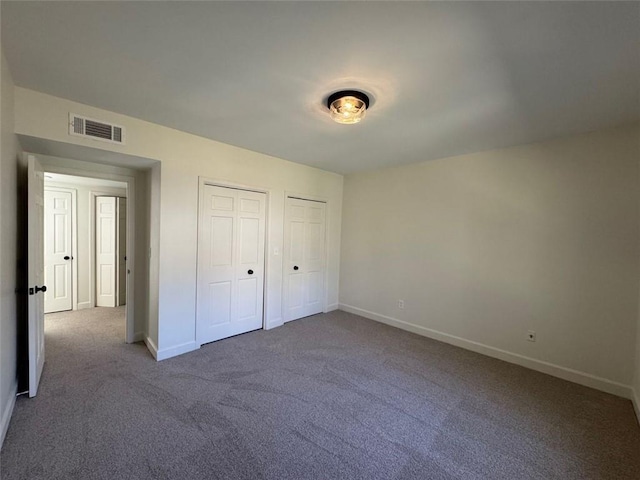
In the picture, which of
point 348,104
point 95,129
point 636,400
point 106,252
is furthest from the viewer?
point 106,252

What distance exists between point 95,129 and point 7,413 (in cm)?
228

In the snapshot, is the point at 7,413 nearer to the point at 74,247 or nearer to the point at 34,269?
the point at 34,269

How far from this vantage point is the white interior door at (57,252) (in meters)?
4.41

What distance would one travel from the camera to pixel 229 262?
356 centimetres

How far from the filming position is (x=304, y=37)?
1.49 metres

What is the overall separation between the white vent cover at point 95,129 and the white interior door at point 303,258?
85.1 inches

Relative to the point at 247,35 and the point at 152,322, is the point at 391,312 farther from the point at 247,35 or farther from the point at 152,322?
the point at 247,35

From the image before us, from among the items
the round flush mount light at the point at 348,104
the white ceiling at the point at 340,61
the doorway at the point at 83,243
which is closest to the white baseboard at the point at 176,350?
the white ceiling at the point at 340,61

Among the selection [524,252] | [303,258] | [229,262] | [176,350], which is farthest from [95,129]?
[524,252]

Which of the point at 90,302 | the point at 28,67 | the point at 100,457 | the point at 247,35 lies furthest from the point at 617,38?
the point at 90,302

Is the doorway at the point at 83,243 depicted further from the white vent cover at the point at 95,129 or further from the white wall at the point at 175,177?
the white vent cover at the point at 95,129

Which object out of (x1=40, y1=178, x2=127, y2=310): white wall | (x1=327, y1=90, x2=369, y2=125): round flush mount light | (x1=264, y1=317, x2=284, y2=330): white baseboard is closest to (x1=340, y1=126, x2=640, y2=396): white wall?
(x1=264, y1=317, x2=284, y2=330): white baseboard

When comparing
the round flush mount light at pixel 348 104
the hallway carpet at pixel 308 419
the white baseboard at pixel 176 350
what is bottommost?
the hallway carpet at pixel 308 419

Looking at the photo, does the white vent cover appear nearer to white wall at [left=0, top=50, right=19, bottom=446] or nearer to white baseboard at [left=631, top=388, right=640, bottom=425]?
white wall at [left=0, top=50, right=19, bottom=446]
